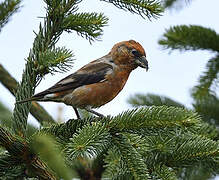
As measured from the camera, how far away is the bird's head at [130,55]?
189 inches

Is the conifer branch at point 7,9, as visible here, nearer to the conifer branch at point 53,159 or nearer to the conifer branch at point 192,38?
the conifer branch at point 53,159

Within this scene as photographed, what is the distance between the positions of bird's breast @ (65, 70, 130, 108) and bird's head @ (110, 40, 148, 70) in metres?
0.39

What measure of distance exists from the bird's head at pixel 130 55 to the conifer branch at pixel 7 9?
1991mm

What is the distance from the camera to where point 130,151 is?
266cm

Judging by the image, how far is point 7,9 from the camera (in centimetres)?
310

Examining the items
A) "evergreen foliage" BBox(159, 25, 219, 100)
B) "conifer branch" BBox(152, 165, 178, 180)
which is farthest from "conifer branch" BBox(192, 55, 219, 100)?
"conifer branch" BBox(152, 165, 178, 180)

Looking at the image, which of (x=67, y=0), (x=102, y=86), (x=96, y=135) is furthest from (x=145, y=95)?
(x=96, y=135)

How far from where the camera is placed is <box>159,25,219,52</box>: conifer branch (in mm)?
4504

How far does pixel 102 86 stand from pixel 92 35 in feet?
4.40

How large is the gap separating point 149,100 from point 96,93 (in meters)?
0.64

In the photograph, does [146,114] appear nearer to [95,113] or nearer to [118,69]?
[95,113]

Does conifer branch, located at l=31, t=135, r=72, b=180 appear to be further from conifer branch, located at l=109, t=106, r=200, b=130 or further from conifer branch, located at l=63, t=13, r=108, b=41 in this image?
conifer branch, located at l=63, t=13, r=108, b=41

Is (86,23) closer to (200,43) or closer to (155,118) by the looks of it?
(155,118)

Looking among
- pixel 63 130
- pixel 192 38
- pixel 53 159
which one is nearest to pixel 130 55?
pixel 192 38
